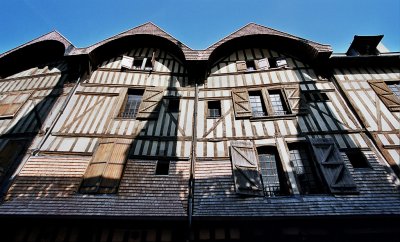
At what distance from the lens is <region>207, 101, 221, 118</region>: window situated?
7.85 metres

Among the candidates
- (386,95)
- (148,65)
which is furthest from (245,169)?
(148,65)

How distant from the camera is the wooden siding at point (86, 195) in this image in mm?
5117

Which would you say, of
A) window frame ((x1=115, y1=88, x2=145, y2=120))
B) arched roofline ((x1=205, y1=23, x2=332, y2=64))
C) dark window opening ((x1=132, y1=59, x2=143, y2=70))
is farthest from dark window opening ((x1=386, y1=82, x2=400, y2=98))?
dark window opening ((x1=132, y1=59, x2=143, y2=70))

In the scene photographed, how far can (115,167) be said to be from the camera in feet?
20.0

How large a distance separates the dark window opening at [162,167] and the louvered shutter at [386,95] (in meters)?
7.24

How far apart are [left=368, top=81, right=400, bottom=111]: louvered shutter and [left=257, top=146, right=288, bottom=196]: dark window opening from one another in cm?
426

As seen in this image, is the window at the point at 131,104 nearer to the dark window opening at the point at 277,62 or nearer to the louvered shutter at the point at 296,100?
the louvered shutter at the point at 296,100

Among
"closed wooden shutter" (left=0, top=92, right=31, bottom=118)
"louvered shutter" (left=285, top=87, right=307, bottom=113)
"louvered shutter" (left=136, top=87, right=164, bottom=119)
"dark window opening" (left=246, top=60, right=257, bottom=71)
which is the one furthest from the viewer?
"dark window opening" (left=246, top=60, right=257, bottom=71)

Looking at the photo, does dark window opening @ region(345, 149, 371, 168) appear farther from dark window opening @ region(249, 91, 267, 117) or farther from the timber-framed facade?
dark window opening @ region(249, 91, 267, 117)

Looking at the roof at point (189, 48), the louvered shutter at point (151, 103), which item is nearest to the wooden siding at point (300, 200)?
the louvered shutter at point (151, 103)

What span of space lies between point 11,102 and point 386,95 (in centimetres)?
1312

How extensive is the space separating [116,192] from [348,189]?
5706 mm
